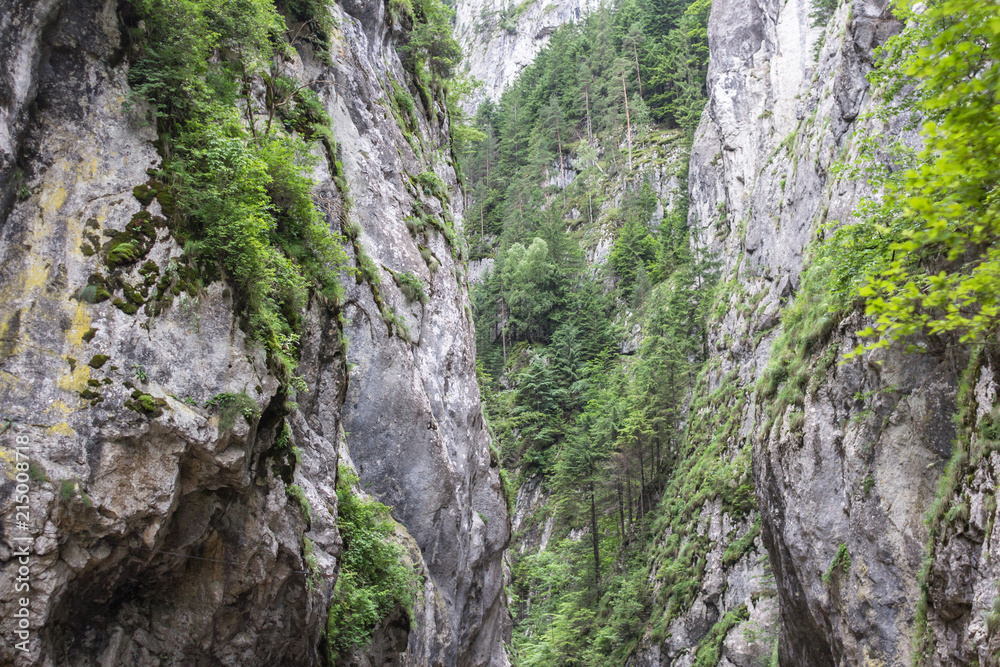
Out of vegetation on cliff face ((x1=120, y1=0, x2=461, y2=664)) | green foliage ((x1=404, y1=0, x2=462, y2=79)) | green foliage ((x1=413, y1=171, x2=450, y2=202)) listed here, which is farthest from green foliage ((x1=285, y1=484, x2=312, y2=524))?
green foliage ((x1=404, y1=0, x2=462, y2=79))

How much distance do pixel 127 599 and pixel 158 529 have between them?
105cm

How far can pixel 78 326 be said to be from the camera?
251 inches

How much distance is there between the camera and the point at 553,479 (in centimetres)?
3014

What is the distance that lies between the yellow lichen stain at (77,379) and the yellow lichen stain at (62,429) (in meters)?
0.16

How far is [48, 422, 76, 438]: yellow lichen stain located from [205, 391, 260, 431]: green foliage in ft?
4.43

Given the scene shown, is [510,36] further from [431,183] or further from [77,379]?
[77,379]

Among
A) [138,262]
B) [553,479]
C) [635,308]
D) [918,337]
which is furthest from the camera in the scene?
[635,308]

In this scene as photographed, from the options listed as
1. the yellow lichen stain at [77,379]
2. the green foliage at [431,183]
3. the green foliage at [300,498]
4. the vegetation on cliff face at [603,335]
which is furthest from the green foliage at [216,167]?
the vegetation on cliff face at [603,335]

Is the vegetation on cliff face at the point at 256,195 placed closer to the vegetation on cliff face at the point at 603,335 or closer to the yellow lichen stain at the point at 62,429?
the yellow lichen stain at the point at 62,429

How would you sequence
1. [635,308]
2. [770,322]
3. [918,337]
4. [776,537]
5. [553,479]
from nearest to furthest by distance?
[918,337], [776,537], [770,322], [553,479], [635,308]

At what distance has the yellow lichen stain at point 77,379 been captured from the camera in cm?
609

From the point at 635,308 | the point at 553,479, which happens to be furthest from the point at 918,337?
the point at 635,308

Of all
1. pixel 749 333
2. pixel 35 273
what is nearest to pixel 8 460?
pixel 35 273

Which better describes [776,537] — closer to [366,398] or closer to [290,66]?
[366,398]
